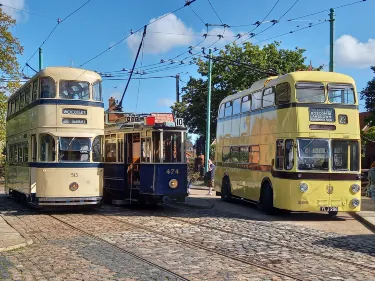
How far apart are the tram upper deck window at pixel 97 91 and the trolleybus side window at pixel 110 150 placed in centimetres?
261

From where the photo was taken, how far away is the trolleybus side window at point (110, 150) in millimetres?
19323

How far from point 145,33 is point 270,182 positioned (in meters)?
6.77

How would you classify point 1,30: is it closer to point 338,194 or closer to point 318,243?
point 338,194

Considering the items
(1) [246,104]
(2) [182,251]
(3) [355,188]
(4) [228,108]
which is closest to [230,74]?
(4) [228,108]

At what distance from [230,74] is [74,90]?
→ 79.0 feet

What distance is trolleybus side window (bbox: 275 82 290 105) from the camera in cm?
1557

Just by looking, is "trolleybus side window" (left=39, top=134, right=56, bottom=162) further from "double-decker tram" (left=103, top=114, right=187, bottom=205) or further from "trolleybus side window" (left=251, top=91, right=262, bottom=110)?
"trolleybus side window" (left=251, top=91, right=262, bottom=110)

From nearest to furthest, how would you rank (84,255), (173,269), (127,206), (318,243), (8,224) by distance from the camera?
1. (173,269)
2. (84,255)
3. (318,243)
4. (8,224)
5. (127,206)

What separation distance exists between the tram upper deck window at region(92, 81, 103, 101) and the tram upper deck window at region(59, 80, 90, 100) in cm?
20

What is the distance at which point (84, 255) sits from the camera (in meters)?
9.57

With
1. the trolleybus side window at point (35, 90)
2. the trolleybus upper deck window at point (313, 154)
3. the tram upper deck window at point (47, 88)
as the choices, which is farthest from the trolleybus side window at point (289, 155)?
the trolleybus side window at point (35, 90)

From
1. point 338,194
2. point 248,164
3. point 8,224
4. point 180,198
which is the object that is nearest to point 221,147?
point 248,164

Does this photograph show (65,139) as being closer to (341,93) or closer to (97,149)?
(97,149)

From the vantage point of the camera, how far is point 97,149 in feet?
55.0
